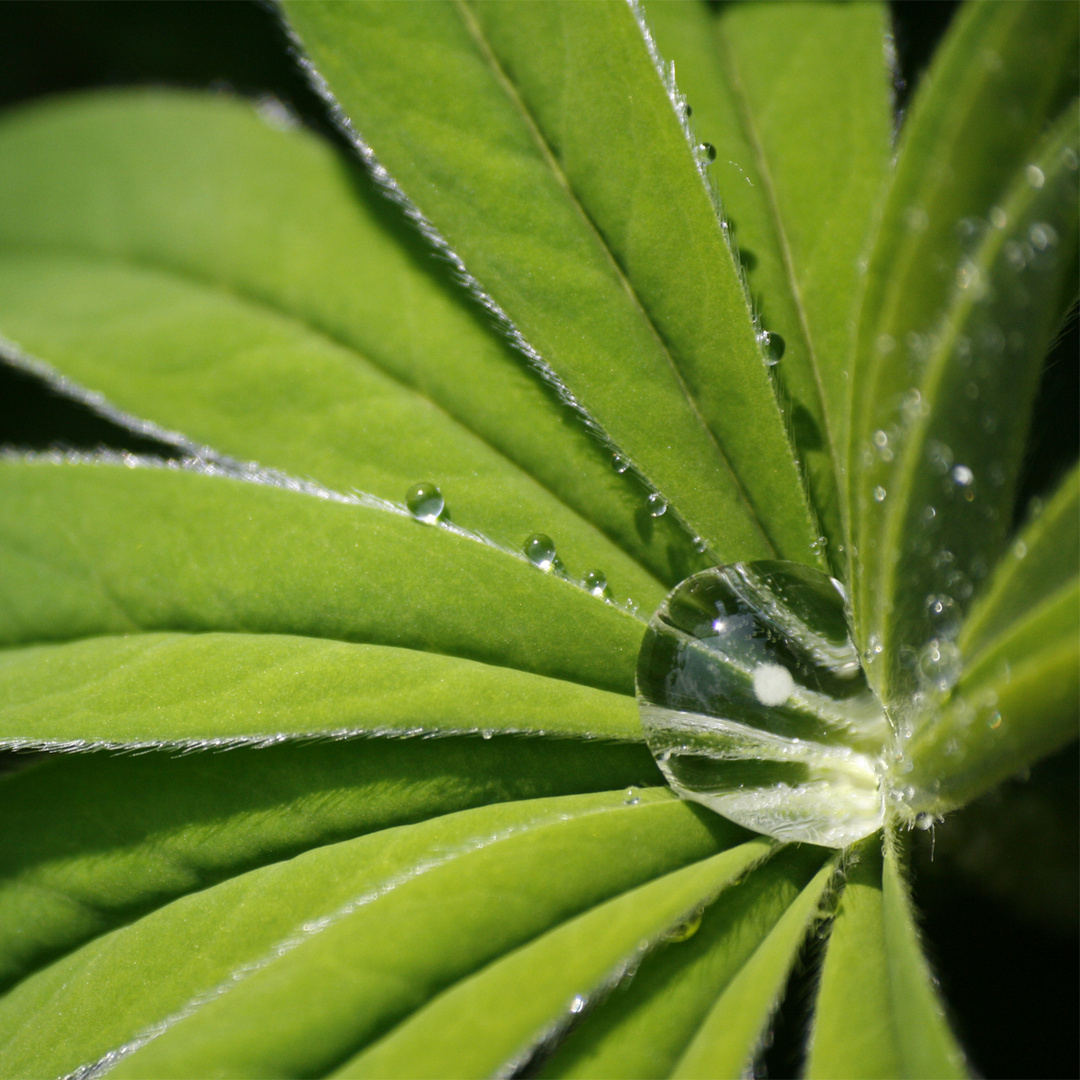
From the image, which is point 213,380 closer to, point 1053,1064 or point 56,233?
point 56,233

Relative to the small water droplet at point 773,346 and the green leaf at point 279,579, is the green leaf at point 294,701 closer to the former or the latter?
the green leaf at point 279,579

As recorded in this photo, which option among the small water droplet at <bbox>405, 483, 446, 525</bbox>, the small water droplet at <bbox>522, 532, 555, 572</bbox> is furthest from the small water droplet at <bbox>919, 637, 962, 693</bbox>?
the small water droplet at <bbox>405, 483, 446, 525</bbox>

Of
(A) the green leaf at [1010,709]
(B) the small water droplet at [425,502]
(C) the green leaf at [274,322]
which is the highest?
(C) the green leaf at [274,322]

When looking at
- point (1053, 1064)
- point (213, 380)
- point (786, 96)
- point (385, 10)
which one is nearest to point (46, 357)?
point (213, 380)

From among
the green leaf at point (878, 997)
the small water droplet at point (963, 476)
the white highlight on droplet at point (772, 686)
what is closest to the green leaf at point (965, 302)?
the small water droplet at point (963, 476)

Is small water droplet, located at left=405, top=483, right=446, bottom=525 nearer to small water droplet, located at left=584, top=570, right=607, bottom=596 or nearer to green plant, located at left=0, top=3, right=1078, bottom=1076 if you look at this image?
green plant, located at left=0, top=3, right=1078, bottom=1076
